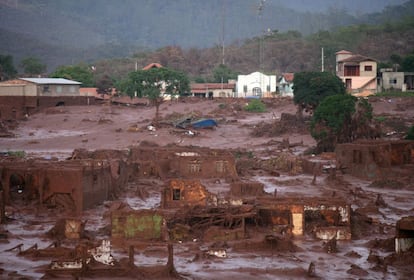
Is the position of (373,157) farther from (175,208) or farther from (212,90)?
(212,90)

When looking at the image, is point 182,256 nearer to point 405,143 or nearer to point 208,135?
point 405,143

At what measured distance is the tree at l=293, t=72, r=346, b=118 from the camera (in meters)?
53.7

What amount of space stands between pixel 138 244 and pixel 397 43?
302ft

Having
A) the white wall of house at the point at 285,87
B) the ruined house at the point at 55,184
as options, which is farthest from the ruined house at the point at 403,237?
the white wall of house at the point at 285,87

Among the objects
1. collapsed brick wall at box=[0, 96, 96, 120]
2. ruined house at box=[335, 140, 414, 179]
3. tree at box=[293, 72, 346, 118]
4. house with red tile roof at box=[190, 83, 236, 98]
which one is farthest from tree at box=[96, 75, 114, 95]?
ruined house at box=[335, 140, 414, 179]

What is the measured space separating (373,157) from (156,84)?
26120mm

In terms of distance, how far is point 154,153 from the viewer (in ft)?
122

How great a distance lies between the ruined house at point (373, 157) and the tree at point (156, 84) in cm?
2285

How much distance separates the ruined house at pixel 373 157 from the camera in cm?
3712

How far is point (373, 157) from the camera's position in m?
37.3

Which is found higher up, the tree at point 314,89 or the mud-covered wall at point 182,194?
the tree at point 314,89

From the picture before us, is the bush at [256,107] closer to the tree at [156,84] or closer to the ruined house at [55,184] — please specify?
the tree at [156,84]

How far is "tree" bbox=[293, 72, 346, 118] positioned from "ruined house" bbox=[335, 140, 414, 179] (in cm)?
1494

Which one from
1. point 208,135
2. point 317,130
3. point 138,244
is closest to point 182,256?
point 138,244
